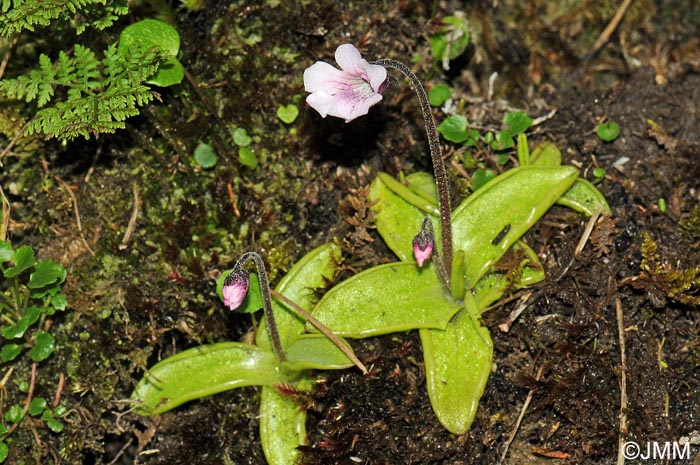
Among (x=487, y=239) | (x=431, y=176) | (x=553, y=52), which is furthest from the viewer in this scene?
(x=553, y=52)

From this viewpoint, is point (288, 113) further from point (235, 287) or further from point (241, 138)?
point (235, 287)

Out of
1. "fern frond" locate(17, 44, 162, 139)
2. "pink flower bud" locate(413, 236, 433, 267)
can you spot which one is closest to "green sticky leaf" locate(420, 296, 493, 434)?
"pink flower bud" locate(413, 236, 433, 267)

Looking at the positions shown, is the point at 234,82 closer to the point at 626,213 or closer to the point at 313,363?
the point at 313,363

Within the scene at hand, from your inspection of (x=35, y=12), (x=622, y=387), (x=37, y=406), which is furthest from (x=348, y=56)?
(x=37, y=406)

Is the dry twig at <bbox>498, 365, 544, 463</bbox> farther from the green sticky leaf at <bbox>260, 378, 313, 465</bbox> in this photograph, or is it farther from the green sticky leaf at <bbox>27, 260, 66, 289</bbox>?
the green sticky leaf at <bbox>27, 260, 66, 289</bbox>

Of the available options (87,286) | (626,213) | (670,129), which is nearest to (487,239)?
(626,213)

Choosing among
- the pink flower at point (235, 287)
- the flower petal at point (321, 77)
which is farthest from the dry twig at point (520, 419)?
the flower petal at point (321, 77)

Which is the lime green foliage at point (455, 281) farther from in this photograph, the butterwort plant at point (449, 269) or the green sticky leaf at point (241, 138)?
the green sticky leaf at point (241, 138)

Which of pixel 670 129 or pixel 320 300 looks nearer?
pixel 320 300
